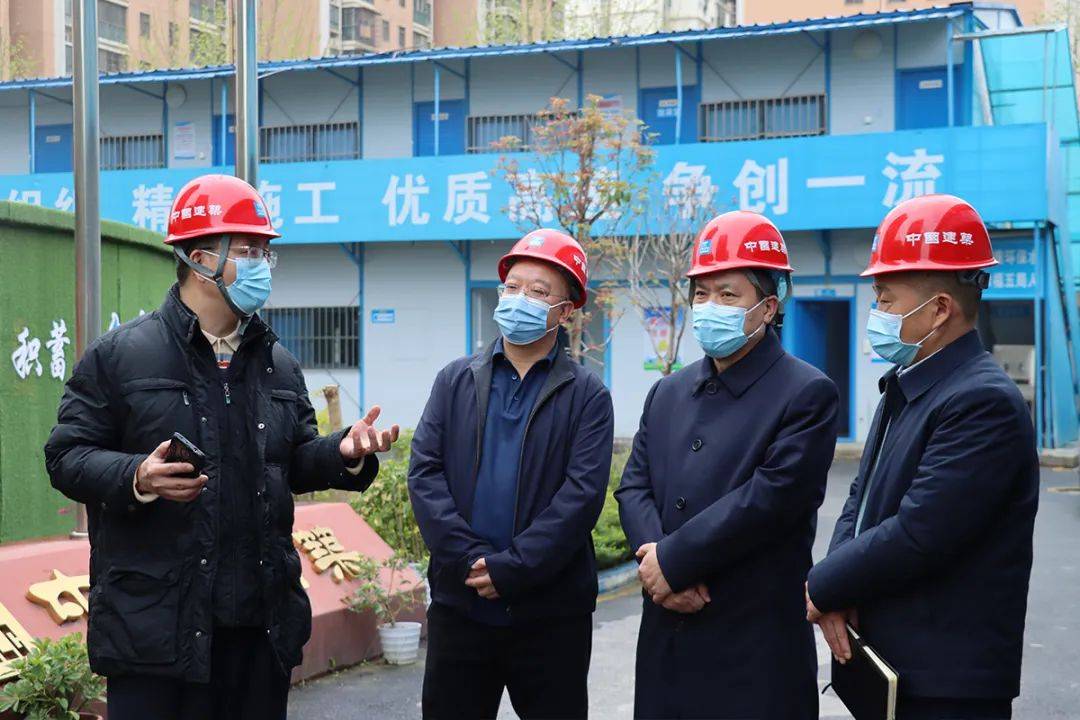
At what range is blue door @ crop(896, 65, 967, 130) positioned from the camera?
725 inches

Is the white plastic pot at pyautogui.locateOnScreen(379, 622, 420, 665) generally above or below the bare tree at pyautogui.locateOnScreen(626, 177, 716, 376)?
below

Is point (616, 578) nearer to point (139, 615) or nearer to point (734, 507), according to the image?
point (734, 507)

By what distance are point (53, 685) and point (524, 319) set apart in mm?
2248

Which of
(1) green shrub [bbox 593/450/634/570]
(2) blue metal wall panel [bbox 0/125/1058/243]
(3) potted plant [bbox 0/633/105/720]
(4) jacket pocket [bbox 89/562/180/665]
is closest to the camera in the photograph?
(4) jacket pocket [bbox 89/562/180/665]

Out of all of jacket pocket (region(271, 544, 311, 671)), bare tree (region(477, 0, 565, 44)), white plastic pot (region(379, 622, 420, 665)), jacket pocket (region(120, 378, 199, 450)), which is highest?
bare tree (region(477, 0, 565, 44))

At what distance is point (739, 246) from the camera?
3.89m

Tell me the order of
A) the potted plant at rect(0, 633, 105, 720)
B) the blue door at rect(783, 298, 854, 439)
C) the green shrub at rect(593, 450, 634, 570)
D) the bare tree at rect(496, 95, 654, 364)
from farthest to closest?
1. the blue door at rect(783, 298, 854, 439)
2. the bare tree at rect(496, 95, 654, 364)
3. the green shrub at rect(593, 450, 634, 570)
4. the potted plant at rect(0, 633, 105, 720)

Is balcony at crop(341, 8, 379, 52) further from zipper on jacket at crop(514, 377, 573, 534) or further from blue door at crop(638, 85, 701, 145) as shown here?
zipper on jacket at crop(514, 377, 573, 534)

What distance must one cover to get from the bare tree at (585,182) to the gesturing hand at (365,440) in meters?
9.57

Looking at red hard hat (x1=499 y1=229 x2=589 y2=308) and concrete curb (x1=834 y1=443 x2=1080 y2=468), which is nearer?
red hard hat (x1=499 y1=229 x2=589 y2=308)

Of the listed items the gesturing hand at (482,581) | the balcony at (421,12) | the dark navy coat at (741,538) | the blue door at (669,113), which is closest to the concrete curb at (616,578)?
the gesturing hand at (482,581)

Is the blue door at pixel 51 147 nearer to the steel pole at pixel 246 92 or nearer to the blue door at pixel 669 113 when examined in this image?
the blue door at pixel 669 113

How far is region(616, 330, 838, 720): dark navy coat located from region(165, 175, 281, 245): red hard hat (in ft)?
4.73

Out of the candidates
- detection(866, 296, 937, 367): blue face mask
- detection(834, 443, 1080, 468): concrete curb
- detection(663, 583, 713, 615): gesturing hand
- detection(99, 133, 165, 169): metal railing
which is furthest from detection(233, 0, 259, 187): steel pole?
detection(99, 133, 165, 169): metal railing
